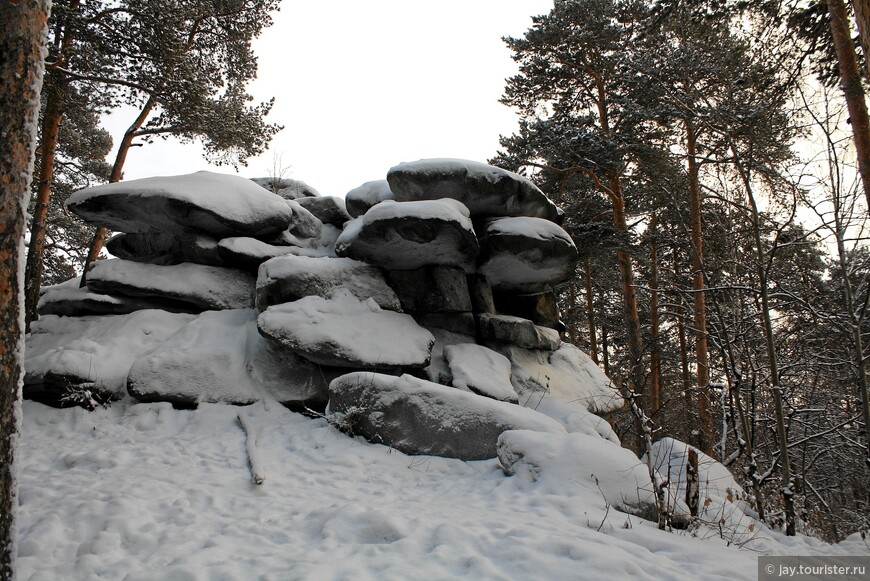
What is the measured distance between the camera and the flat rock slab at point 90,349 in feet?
20.4

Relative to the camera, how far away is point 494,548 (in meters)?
2.88

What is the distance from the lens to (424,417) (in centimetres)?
547

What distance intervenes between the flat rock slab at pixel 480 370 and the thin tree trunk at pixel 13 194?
5550mm

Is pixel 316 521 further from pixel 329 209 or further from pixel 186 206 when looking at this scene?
pixel 329 209

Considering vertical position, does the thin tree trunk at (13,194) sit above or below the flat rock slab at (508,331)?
below

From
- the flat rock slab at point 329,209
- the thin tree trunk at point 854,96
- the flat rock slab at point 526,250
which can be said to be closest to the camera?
the thin tree trunk at point 854,96

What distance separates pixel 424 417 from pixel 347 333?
2.12 m

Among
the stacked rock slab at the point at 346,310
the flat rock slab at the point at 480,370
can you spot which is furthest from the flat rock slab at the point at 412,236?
the flat rock slab at the point at 480,370

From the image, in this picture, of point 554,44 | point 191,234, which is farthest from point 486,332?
point 554,44

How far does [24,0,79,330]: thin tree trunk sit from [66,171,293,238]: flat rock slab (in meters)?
0.76

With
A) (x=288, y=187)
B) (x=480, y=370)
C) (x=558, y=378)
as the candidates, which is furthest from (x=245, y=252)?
(x=558, y=378)

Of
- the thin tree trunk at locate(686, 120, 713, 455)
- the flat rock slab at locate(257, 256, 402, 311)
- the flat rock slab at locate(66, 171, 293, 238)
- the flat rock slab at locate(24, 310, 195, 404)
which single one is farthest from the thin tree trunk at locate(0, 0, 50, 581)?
the thin tree trunk at locate(686, 120, 713, 455)

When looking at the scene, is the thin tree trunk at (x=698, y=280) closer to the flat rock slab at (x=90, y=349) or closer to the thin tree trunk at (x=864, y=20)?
the thin tree trunk at (x=864, y=20)

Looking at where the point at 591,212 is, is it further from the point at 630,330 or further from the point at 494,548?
the point at 494,548
